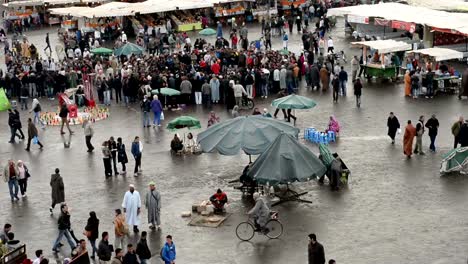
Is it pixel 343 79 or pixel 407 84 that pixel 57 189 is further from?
pixel 407 84

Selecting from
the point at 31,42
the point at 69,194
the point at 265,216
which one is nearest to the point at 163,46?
the point at 31,42

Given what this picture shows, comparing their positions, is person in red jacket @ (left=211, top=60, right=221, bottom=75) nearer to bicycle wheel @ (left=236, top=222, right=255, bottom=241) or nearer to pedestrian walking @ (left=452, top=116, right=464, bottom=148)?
pedestrian walking @ (left=452, top=116, right=464, bottom=148)

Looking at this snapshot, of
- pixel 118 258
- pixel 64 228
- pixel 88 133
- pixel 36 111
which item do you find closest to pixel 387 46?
pixel 36 111

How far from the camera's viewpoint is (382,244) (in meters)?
23.7

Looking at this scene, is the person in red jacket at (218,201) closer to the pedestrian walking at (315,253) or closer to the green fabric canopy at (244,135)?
the green fabric canopy at (244,135)

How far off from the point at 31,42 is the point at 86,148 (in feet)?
84.7

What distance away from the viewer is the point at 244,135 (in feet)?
92.6

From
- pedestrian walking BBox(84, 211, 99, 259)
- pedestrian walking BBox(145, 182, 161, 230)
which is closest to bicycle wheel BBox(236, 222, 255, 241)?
pedestrian walking BBox(145, 182, 161, 230)

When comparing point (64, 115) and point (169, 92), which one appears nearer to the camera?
point (64, 115)

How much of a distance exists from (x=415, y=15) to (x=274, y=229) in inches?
1099

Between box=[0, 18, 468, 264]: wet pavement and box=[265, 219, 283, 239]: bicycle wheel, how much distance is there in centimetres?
17

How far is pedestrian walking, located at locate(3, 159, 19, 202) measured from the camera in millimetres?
28359

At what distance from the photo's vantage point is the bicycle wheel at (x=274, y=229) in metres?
24.5

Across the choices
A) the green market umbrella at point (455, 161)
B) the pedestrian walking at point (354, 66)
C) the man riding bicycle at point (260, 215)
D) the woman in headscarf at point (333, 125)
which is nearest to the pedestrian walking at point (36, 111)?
the woman in headscarf at point (333, 125)
